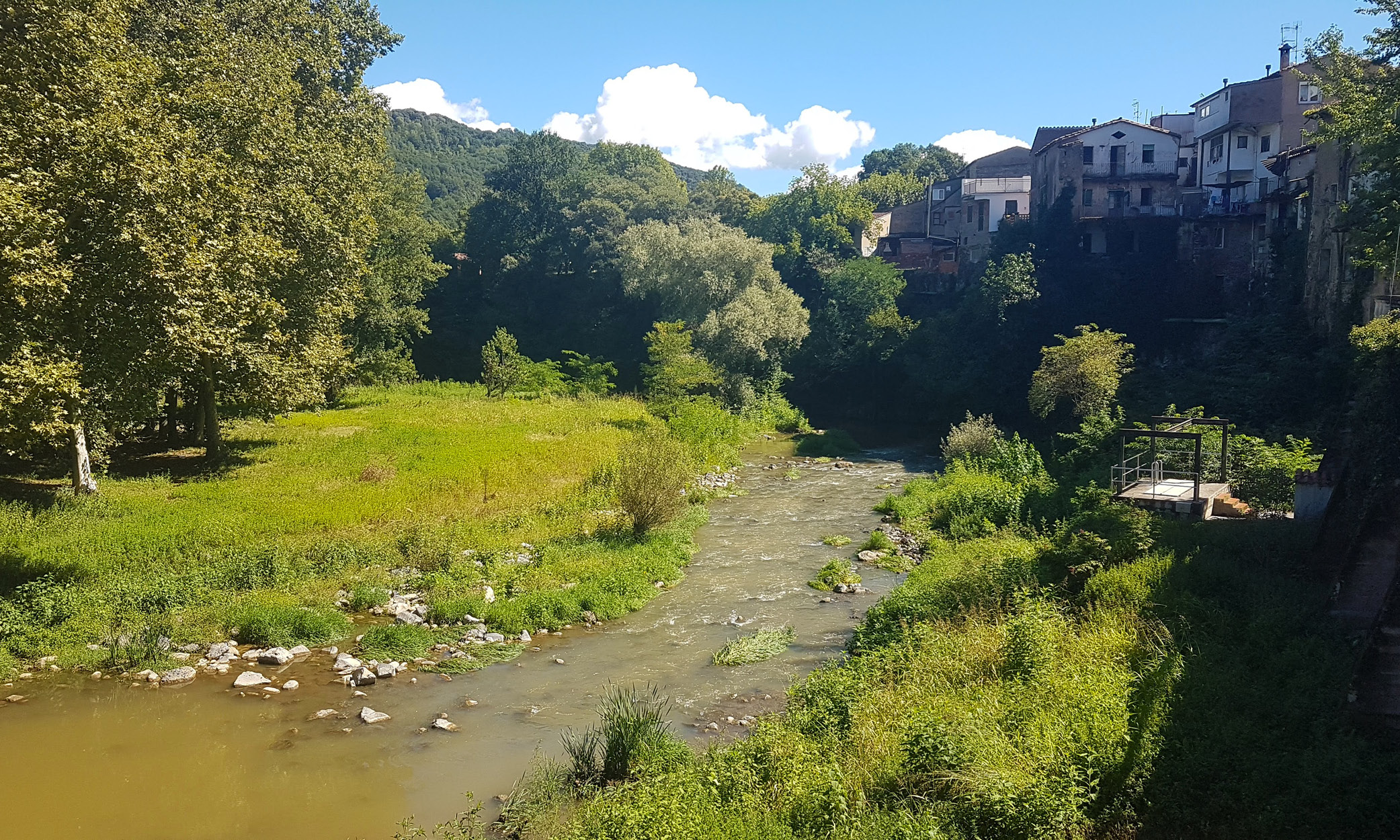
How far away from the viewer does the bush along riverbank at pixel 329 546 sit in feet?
54.0

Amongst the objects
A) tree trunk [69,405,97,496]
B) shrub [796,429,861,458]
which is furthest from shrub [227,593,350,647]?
shrub [796,429,861,458]

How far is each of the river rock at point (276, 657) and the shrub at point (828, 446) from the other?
30656 mm

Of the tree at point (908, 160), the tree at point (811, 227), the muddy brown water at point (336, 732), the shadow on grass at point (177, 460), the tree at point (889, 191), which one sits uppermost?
the tree at point (908, 160)

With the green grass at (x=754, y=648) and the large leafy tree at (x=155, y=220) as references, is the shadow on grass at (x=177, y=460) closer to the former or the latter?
the large leafy tree at (x=155, y=220)

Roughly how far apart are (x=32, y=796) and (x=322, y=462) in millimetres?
18254

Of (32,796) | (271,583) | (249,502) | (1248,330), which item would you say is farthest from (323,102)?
(1248,330)

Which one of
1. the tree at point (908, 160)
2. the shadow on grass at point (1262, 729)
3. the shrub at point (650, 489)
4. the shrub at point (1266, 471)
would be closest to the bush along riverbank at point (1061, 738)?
the shadow on grass at point (1262, 729)

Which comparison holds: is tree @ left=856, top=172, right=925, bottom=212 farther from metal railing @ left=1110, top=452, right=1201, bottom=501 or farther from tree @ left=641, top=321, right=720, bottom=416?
metal railing @ left=1110, top=452, right=1201, bottom=501

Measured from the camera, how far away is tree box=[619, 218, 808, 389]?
5000 centimetres

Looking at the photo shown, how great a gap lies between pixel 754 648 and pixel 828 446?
92.7 ft

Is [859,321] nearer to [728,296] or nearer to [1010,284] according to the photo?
[728,296]

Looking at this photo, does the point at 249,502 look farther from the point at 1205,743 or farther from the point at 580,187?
the point at 580,187

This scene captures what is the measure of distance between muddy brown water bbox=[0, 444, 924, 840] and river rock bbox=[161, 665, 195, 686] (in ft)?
0.79

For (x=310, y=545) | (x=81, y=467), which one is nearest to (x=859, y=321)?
(x=310, y=545)
